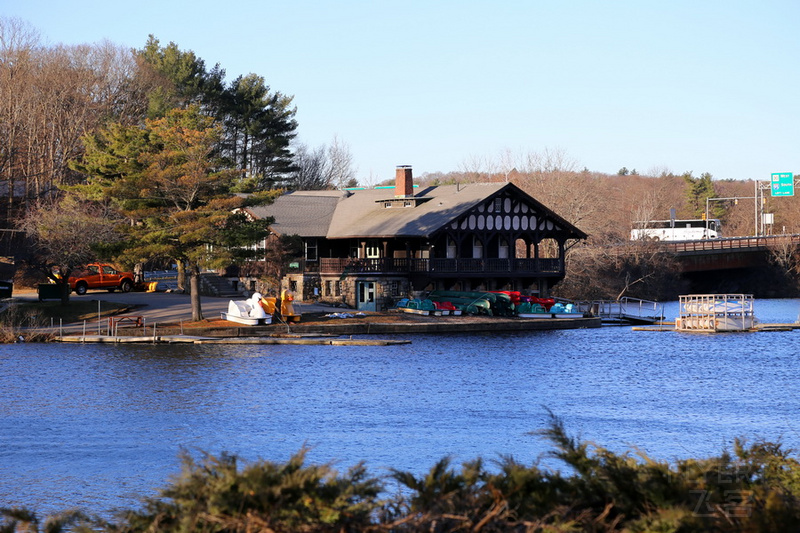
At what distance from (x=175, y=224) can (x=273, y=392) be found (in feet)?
62.3

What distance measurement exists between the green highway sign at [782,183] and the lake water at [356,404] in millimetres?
44233

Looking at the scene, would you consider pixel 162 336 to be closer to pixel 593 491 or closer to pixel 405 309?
pixel 405 309

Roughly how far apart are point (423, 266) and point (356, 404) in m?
28.5

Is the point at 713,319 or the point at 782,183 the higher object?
the point at 782,183

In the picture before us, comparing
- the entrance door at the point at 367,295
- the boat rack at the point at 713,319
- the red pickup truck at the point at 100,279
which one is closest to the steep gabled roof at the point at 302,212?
the entrance door at the point at 367,295

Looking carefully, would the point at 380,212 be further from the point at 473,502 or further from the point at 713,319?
the point at 473,502

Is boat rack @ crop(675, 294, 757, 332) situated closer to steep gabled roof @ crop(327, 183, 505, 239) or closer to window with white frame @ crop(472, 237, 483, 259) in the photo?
window with white frame @ crop(472, 237, 483, 259)

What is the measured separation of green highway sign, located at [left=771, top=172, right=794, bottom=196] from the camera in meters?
87.0

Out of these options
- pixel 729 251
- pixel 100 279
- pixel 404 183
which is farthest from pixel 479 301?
pixel 729 251

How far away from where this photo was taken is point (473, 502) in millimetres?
8828

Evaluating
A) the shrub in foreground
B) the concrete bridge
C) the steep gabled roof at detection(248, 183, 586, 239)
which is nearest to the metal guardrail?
the concrete bridge

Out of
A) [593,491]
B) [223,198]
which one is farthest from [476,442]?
[223,198]

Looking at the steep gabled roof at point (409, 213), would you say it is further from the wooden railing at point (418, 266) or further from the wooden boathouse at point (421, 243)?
the wooden railing at point (418, 266)

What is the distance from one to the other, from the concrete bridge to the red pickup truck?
44.9 metres
